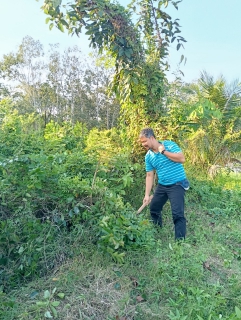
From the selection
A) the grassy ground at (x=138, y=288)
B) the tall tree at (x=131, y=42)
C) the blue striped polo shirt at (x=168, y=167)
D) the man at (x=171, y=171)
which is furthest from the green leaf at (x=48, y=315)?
the tall tree at (x=131, y=42)

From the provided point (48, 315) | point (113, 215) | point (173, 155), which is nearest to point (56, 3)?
point (173, 155)

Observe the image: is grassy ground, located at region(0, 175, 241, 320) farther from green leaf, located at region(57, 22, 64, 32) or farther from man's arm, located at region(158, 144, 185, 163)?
green leaf, located at region(57, 22, 64, 32)

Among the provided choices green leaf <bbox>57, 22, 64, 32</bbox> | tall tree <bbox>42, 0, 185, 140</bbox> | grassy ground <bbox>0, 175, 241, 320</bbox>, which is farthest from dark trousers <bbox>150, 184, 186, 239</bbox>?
green leaf <bbox>57, 22, 64, 32</bbox>

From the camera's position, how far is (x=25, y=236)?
8.68 feet

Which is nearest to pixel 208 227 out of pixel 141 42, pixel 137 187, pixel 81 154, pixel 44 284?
pixel 137 187

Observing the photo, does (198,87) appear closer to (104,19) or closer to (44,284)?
(104,19)

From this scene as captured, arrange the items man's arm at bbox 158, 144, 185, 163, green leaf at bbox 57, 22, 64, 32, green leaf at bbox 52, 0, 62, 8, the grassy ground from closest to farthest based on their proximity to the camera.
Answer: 1. the grassy ground
2. man's arm at bbox 158, 144, 185, 163
3. green leaf at bbox 52, 0, 62, 8
4. green leaf at bbox 57, 22, 64, 32

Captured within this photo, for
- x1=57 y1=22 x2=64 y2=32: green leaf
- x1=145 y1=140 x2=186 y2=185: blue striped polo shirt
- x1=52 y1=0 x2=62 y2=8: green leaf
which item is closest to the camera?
x1=145 y1=140 x2=186 y2=185: blue striped polo shirt

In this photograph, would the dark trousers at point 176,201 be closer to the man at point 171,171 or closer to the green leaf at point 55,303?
the man at point 171,171

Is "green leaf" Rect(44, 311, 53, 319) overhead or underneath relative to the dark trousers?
underneath

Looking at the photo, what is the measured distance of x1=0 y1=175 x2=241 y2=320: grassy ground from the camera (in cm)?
215

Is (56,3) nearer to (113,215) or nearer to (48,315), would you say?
(113,215)

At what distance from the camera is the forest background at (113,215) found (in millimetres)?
2312

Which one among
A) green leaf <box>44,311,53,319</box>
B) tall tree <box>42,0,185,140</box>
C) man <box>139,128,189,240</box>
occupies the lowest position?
green leaf <box>44,311,53,319</box>
